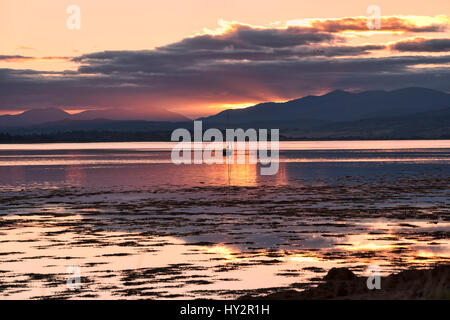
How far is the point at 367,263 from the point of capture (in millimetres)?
18797

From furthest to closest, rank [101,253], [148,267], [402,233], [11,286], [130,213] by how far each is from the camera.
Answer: [130,213] < [402,233] < [101,253] < [148,267] < [11,286]

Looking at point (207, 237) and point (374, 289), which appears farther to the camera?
point (207, 237)

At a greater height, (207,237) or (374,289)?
(374,289)

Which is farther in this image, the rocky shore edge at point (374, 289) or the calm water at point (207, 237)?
the calm water at point (207, 237)

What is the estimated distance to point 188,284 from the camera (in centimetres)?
1645

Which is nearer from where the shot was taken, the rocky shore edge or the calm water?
the rocky shore edge

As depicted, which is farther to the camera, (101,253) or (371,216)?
(371,216)

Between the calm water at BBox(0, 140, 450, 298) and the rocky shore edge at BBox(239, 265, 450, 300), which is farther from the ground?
the rocky shore edge at BBox(239, 265, 450, 300)

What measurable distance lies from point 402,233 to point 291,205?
1055cm

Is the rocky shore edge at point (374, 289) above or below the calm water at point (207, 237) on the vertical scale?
above
